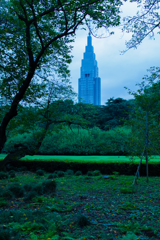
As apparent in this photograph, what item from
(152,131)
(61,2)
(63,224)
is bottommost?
(63,224)

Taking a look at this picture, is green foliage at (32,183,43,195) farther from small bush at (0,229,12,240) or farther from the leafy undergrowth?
small bush at (0,229,12,240)

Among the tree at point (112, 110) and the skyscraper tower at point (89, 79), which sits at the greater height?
the skyscraper tower at point (89, 79)

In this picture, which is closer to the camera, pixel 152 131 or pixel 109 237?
pixel 109 237

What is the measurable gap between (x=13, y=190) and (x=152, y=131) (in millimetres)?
5000

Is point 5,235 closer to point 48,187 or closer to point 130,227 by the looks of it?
point 130,227

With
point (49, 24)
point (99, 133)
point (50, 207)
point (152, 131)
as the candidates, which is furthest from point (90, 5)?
point (99, 133)

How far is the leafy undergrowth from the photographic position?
2.82 metres

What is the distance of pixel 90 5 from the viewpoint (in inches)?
219

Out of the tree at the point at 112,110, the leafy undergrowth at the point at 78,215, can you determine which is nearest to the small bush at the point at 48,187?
the leafy undergrowth at the point at 78,215

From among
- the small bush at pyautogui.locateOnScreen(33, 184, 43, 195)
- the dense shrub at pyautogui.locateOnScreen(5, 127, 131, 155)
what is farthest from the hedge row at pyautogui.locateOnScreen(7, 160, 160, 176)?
the small bush at pyautogui.locateOnScreen(33, 184, 43, 195)

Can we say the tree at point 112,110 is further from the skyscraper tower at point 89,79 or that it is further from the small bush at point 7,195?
the skyscraper tower at point 89,79

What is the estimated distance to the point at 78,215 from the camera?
3.34m

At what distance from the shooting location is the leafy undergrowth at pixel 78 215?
282 cm

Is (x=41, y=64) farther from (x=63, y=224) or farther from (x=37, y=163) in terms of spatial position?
(x=37, y=163)
